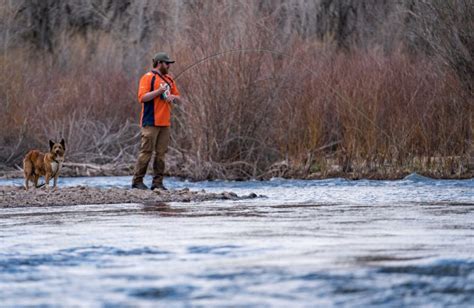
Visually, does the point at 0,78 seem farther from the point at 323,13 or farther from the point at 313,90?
the point at 323,13

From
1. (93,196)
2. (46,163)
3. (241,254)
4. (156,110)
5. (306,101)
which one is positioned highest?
(306,101)

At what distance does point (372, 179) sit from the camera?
1902 centimetres

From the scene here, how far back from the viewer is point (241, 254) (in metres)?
8.41

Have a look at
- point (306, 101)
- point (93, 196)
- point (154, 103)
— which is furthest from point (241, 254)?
point (306, 101)

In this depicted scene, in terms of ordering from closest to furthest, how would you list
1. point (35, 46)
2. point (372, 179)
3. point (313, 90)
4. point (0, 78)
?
point (372, 179)
point (313, 90)
point (0, 78)
point (35, 46)

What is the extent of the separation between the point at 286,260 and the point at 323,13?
89.3ft

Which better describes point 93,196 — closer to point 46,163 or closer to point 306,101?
point 46,163

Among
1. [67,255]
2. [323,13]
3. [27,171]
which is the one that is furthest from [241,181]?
[323,13]

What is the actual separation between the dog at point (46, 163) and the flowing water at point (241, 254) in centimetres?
272

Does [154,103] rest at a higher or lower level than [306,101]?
lower

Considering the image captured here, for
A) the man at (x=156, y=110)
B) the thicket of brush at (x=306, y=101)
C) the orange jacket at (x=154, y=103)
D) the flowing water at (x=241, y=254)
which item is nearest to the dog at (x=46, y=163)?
the man at (x=156, y=110)

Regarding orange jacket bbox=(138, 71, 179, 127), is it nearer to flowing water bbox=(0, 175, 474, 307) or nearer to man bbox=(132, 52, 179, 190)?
man bbox=(132, 52, 179, 190)

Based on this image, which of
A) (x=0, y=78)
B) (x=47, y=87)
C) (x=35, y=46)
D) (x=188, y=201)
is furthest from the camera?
(x=35, y=46)

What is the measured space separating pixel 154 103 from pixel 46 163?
1.74m
